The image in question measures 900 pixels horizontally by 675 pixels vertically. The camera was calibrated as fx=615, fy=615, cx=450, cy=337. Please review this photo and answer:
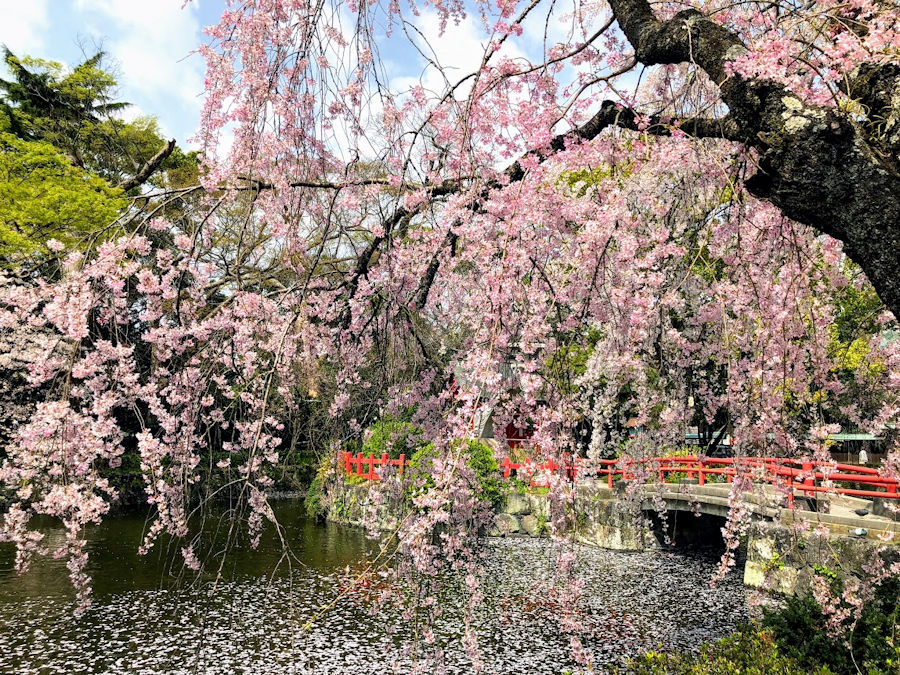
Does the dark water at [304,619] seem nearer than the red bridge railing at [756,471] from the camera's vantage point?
No

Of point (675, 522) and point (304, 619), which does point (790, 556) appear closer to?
point (675, 522)

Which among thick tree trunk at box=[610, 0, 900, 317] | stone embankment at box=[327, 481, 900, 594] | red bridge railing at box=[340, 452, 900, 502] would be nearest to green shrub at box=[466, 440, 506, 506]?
stone embankment at box=[327, 481, 900, 594]

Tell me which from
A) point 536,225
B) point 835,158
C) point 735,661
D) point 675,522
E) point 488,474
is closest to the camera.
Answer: point 835,158

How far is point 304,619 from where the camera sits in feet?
28.5

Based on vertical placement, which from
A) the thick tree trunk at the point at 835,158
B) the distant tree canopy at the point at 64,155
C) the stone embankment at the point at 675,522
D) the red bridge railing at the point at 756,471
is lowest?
the stone embankment at the point at 675,522

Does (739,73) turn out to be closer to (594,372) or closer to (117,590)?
(594,372)

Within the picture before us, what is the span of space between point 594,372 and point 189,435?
2572mm

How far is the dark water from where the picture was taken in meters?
7.16

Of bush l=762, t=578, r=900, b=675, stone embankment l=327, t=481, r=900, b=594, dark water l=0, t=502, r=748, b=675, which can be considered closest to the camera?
bush l=762, t=578, r=900, b=675

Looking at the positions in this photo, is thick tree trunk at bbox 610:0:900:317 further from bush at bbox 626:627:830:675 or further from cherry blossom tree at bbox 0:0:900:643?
bush at bbox 626:627:830:675

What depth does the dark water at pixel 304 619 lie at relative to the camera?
23.5 ft

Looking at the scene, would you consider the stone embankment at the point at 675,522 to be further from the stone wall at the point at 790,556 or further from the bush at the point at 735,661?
the bush at the point at 735,661

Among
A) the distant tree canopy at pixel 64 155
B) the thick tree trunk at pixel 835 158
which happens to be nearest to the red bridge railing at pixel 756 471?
the thick tree trunk at pixel 835 158

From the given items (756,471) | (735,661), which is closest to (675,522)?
(735,661)
